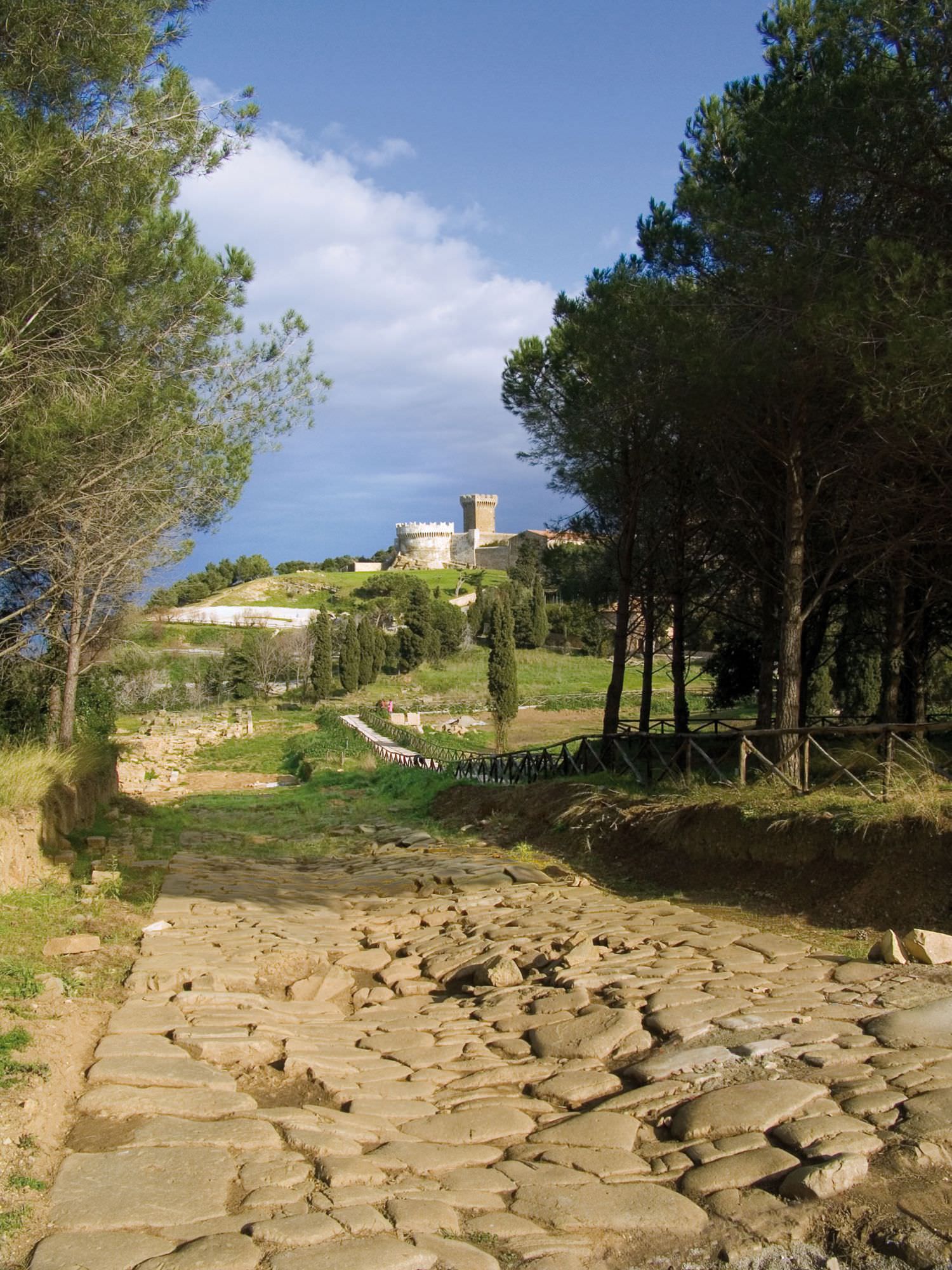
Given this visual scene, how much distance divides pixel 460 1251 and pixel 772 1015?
2541 mm

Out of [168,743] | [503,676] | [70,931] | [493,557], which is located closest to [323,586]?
[493,557]

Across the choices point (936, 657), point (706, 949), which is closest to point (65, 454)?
point (706, 949)

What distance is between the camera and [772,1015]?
5.19m

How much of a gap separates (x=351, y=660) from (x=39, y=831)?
43720 millimetres

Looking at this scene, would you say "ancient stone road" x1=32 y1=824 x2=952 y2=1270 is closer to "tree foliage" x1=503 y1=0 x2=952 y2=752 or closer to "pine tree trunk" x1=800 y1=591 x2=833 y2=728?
"tree foliage" x1=503 y1=0 x2=952 y2=752

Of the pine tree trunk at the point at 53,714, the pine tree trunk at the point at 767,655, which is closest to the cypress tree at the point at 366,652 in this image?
the pine tree trunk at the point at 53,714

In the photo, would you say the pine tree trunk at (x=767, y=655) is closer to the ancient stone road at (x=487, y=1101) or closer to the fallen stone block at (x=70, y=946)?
the ancient stone road at (x=487, y=1101)

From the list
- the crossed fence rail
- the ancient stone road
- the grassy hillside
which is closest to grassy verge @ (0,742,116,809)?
the ancient stone road

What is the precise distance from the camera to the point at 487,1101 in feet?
15.1

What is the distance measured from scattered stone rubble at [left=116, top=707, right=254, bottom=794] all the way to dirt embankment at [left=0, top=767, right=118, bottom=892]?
7590 mm

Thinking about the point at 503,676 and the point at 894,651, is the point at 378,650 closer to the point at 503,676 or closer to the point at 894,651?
the point at 503,676

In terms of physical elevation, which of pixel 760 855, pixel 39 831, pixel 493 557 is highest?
pixel 493 557

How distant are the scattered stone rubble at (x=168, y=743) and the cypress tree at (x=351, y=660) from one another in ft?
21.7

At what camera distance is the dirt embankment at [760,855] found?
25.3 feet
